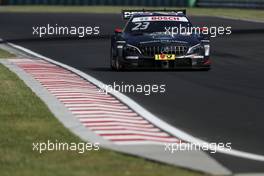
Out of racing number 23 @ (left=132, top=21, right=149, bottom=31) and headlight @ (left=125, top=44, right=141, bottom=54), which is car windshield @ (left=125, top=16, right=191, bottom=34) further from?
headlight @ (left=125, top=44, right=141, bottom=54)

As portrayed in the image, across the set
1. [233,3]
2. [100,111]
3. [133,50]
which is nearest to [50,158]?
[100,111]

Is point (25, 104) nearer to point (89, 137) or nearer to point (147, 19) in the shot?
point (89, 137)

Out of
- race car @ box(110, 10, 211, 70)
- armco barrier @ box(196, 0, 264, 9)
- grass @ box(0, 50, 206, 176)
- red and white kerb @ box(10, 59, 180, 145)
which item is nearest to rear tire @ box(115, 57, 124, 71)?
race car @ box(110, 10, 211, 70)

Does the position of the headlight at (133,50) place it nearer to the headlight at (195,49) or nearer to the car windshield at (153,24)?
the car windshield at (153,24)

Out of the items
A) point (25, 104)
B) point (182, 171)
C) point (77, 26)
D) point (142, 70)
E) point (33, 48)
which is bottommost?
point (77, 26)

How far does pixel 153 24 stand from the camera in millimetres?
21828

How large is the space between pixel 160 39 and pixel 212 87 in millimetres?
3520

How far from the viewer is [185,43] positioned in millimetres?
20531

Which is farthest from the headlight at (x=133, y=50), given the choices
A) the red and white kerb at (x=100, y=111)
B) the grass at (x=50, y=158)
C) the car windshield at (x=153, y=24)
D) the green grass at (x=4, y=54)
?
the grass at (x=50, y=158)

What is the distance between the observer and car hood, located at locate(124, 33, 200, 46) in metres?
20.5

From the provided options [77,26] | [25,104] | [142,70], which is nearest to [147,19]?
[142,70]

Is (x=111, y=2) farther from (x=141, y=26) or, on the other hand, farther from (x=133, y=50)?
(x=133, y=50)

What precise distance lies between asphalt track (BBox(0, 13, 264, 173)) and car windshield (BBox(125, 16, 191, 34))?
1.21 m

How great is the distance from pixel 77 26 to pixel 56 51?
55.4 ft
